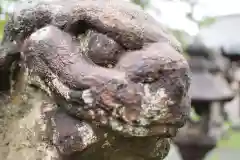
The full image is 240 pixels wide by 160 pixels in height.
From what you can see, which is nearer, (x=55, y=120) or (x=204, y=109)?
(x=55, y=120)

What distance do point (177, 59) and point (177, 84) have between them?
4 centimetres

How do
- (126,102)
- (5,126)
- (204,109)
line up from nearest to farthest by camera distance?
(126,102), (5,126), (204,109)

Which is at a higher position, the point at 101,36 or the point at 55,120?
the point at 101,36

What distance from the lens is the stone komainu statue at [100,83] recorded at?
0.66 meters

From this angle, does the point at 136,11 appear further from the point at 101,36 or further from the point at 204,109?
the point at 204,109

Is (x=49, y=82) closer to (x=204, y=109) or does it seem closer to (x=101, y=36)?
(x=101, y=36)

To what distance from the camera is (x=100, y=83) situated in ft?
2.17

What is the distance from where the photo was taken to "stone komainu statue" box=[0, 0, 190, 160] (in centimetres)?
66

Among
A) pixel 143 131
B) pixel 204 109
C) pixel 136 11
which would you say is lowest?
pixel 204 109

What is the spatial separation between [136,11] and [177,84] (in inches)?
6.0

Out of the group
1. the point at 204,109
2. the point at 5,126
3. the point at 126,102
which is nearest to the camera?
the point at 126,102

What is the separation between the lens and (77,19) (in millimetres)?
723

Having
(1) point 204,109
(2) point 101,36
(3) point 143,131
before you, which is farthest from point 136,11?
(1) point 204,109

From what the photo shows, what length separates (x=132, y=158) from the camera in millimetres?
704
